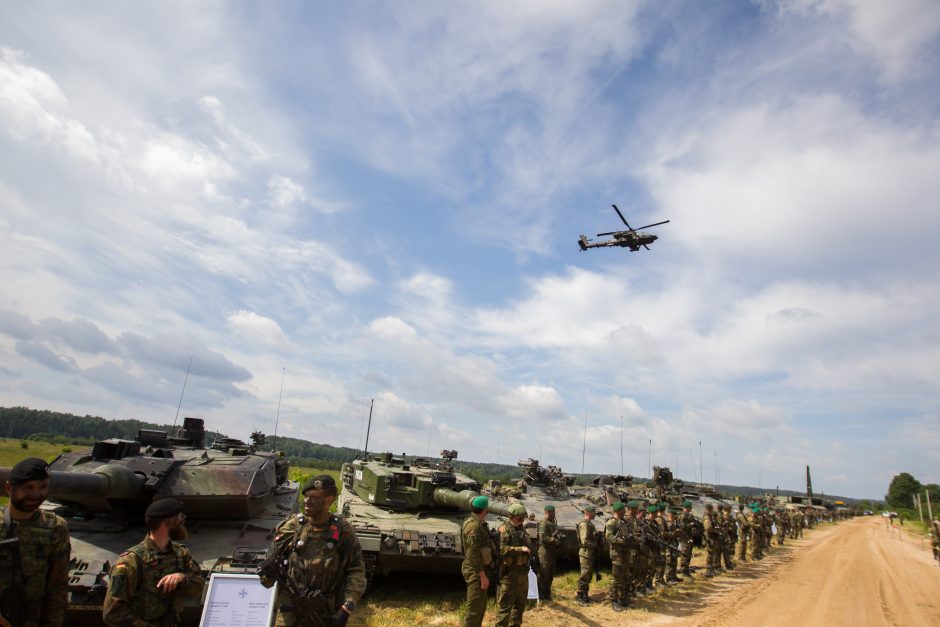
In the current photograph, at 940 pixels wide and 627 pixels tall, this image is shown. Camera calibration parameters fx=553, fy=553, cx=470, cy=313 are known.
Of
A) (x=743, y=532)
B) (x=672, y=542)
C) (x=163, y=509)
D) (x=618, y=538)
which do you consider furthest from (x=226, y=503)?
(x=743, y=532)

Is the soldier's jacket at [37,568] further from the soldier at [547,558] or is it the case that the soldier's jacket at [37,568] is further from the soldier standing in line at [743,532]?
the soldier standing in line at [743,532]

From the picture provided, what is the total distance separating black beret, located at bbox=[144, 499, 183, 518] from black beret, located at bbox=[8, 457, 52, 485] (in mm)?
879

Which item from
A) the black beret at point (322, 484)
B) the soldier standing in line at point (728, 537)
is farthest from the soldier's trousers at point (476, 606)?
the soldier standing in line at point (728, 537)

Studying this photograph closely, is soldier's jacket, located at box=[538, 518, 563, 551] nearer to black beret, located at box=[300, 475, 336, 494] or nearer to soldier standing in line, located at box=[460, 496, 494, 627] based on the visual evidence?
soldier standing in line, located at box=[460, 496, 494, 627]

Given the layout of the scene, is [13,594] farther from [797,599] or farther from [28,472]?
[797,599]

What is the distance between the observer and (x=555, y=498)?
1967 centimetres

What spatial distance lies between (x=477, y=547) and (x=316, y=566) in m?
3.08

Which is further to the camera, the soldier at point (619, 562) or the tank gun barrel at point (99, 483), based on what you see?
the soldier at point (619, 562)

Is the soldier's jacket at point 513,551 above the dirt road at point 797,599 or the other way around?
above

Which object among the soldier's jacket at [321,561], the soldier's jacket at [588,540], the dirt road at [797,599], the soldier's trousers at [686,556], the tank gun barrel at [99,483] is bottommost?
the dirt road at [797,599]

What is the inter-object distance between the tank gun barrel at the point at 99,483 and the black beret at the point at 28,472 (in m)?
2.22

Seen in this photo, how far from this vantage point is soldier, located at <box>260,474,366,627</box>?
194 inches

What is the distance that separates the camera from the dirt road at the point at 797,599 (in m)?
10.6

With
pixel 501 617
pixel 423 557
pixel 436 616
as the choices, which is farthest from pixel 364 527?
pixel 501 617
